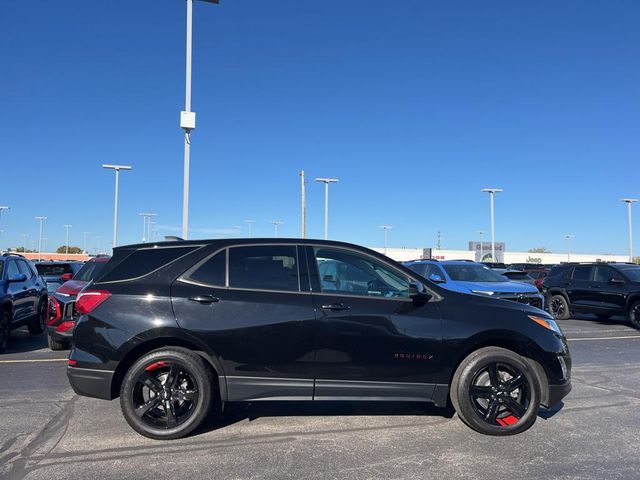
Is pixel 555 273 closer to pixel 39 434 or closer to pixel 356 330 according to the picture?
pixel 356 330

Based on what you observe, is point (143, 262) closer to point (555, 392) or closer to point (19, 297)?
point (555, 392)

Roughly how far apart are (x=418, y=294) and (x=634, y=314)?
10550mm

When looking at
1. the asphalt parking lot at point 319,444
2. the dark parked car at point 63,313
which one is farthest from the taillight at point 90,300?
the dark parked car at point 63,313

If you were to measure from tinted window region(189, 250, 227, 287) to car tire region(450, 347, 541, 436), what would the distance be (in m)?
2.38

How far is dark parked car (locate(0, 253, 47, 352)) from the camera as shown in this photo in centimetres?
869

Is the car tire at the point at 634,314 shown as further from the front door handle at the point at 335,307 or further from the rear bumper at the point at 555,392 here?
the front door handle at the point at 335,307

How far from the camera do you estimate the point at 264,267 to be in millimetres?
4723

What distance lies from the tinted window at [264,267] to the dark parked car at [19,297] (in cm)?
596

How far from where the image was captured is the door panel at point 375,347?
4469 mm

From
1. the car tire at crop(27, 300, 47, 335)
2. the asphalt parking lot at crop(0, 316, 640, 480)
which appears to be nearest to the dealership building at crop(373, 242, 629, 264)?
the car tire at crop(27, 300, 47, 335)

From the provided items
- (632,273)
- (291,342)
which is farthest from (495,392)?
(632,273)

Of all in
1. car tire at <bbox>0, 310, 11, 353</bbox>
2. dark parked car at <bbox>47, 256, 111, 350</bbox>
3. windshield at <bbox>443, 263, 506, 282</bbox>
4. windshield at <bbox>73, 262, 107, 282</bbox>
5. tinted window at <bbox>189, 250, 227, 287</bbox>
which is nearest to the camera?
tinted window at <bbox>189, 250, 227, 287</bbox>

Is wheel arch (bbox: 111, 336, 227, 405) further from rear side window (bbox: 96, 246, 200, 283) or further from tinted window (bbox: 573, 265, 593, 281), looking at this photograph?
tinted window (bbox: 573, 265, 593, 281)

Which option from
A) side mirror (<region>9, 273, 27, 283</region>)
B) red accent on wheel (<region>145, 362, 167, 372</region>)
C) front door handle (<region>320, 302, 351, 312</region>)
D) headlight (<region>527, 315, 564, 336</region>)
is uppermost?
side mirror (<region>9, 273, 27, 283</region>)
